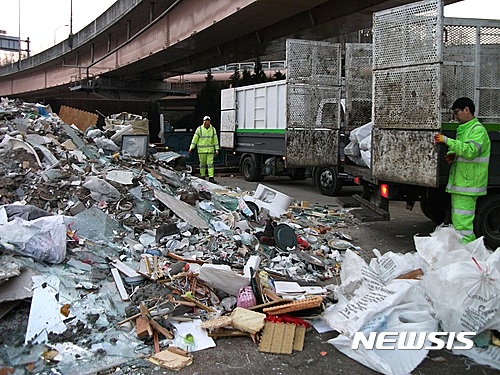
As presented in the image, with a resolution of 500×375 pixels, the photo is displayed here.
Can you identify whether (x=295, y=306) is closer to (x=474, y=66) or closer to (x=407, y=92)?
(x=407, y=92)

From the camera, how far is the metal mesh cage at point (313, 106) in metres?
8.72

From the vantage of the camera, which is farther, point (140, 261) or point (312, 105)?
point (312, 105)

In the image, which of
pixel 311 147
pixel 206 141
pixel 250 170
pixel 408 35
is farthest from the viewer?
pixel 250 170

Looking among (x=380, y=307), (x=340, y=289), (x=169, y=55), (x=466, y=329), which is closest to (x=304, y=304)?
(x=340, y=289)

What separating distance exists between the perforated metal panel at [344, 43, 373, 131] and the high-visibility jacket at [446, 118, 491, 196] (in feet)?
11.1

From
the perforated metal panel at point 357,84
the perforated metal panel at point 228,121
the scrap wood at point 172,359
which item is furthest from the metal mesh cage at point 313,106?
the perforated metal panel at point 228,121

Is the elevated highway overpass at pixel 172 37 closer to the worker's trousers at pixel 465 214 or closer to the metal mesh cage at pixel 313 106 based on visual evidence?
the metal mesh cage at pixel 313 106

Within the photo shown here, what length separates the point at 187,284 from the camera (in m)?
4.74

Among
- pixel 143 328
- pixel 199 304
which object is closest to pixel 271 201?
pixel 199 304

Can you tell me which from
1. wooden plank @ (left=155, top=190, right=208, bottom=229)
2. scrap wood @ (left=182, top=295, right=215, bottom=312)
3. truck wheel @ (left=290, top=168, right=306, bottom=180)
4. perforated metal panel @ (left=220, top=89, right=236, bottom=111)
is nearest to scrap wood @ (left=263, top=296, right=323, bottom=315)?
scrap wood @ (left=182, top=295, right=215, bottom=312)

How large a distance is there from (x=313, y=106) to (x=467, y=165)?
12.4 feet

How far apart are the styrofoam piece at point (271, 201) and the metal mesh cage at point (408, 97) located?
8.29 ft

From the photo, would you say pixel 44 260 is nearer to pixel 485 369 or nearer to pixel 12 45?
pixel 485 369

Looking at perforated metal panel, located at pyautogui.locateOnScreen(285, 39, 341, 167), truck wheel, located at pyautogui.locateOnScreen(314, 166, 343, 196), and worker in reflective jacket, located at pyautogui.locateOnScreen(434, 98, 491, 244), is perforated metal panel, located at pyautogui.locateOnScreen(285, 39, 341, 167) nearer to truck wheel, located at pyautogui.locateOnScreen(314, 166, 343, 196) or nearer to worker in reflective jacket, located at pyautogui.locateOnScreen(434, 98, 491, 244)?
truck wheel, located at pyautogui.locateOnScreen(314, 166, 343, 196)
